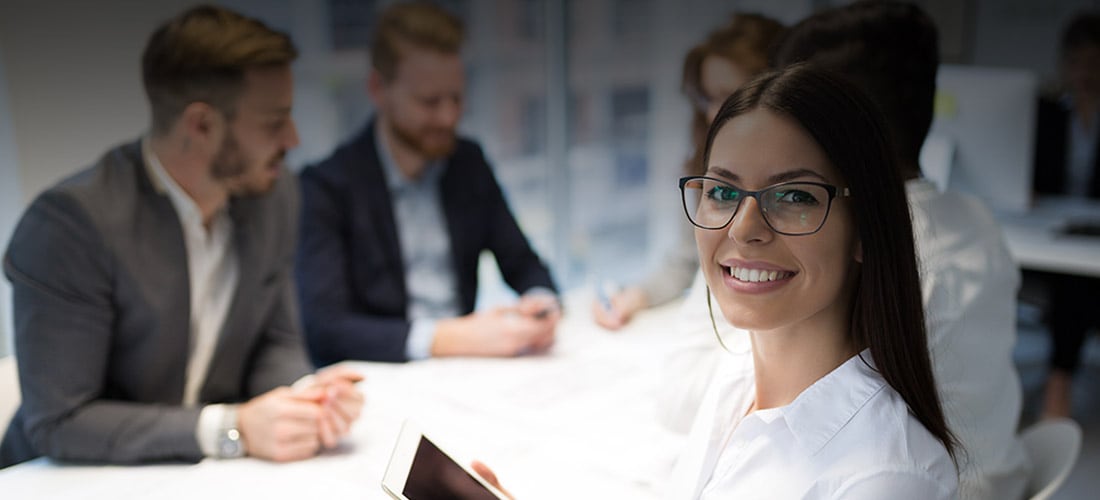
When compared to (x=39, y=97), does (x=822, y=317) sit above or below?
below

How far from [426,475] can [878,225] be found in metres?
0.64

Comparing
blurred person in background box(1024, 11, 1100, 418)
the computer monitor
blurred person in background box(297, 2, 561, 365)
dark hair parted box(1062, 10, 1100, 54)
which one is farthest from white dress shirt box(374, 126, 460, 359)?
dark hair parted box(1062, 10, 1100, 54)

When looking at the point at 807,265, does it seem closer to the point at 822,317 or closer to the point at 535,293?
the point at 822,317

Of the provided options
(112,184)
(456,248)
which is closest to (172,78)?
(112,184)

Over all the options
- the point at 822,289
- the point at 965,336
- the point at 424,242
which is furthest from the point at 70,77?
the point at 965,336

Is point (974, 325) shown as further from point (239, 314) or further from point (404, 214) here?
point (404, 214)

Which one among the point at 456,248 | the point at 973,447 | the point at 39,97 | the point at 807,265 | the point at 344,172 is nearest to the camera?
the point at 807,265

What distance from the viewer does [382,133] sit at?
8.36 ft

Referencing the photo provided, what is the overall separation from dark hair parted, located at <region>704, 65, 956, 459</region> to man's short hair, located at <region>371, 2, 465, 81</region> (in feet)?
5.35

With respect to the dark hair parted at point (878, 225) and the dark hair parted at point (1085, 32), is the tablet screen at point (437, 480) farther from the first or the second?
the dark hair parted at point (1085, 32)

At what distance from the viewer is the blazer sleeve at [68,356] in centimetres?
154

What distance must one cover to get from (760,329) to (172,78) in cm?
127

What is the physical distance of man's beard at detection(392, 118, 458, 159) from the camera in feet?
8.39

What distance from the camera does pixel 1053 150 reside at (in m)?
4.04
